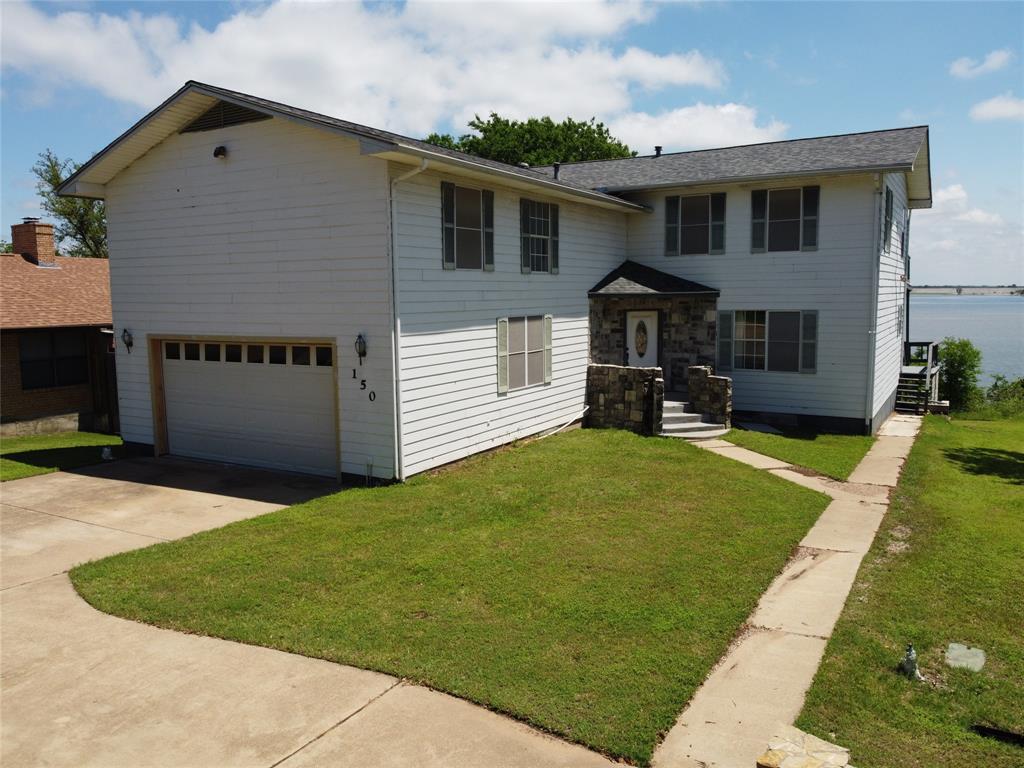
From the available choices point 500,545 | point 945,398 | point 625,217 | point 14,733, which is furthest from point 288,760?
point 945,398

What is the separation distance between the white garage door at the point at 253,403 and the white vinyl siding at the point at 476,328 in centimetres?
155

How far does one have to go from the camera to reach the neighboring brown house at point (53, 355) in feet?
56.9

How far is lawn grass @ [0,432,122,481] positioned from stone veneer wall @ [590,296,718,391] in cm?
1051

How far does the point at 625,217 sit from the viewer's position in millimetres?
18391

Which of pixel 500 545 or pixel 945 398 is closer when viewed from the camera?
pixel 500 545

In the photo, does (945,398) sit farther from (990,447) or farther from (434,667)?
(434,667)

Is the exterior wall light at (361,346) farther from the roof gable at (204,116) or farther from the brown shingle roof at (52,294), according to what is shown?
the brown shingle roof at (52,294)

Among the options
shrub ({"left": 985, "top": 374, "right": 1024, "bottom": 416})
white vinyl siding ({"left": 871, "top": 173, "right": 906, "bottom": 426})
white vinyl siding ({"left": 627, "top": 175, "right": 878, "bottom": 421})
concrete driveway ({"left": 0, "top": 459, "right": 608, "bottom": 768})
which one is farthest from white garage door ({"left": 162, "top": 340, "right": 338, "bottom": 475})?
shrub ({"left": 985, "top": 374, "right": 1024, "bottom": 416})

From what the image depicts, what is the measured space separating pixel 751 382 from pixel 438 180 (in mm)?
9043

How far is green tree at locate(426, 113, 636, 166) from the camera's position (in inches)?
1640

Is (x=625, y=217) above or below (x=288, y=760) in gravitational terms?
above

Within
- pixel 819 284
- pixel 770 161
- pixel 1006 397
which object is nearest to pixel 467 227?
pixel 819 284

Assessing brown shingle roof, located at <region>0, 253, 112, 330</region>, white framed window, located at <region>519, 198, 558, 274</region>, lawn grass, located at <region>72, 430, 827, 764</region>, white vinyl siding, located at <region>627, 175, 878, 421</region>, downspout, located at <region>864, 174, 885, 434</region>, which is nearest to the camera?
lawn grass, located at <region>72, 430, 827, 764</region>

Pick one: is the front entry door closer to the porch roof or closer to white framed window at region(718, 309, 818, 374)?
the porch roof
